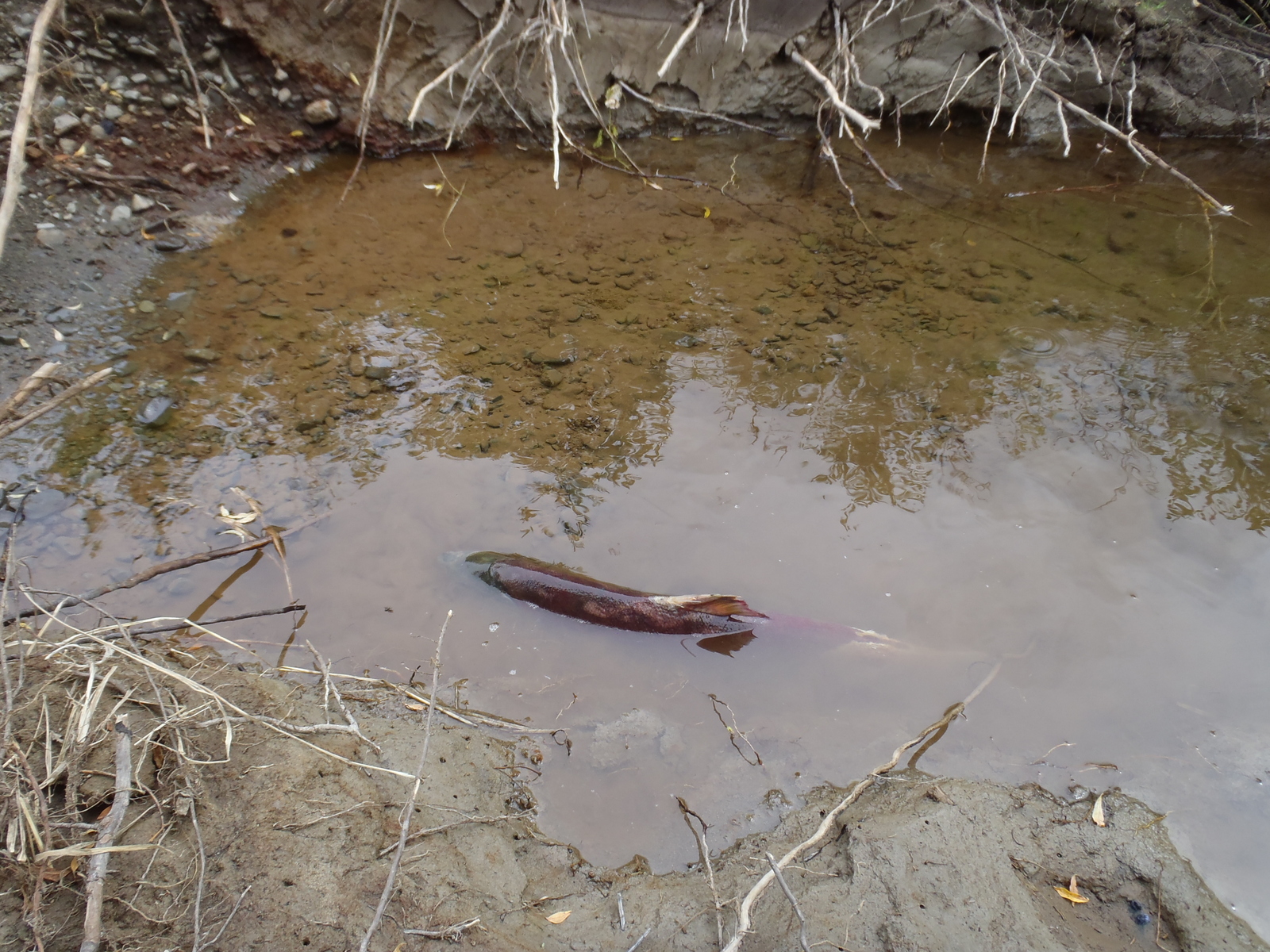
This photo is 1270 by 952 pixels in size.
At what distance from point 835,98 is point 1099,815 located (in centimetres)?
433

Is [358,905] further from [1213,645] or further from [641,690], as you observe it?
[1213,645]

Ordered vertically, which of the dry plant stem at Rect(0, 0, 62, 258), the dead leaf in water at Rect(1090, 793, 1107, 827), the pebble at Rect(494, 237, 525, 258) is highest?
the dry plant stem at Rect(0, 0, 62, 258)

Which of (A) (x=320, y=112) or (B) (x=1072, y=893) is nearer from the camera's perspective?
(B) (x=1072, y=893)

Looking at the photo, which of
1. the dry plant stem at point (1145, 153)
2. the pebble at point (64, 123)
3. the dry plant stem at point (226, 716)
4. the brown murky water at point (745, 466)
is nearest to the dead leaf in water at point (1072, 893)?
the brown murky water at point (745, 466)

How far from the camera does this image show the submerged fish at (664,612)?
3162mm

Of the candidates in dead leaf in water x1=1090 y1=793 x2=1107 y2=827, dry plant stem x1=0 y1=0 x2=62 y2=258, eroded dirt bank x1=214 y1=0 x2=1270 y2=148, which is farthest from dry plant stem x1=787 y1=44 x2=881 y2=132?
dry plant stem x1=0 y1=0 x2=62 y2=258

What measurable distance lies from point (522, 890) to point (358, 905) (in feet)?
1.86

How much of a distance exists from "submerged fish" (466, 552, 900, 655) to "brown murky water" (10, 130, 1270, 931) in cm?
6

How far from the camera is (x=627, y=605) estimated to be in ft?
10.5

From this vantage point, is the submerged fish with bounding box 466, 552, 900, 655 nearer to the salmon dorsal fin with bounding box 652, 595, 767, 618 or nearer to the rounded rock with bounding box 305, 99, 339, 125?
the salmon dorsal fin with bounding box 652, 595, 767, 618

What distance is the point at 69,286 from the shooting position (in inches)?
169

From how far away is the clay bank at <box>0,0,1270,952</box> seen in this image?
2.29m

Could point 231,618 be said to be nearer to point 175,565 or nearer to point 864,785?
point 175,565

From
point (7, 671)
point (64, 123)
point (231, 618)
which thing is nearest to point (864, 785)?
point (231, 618)
